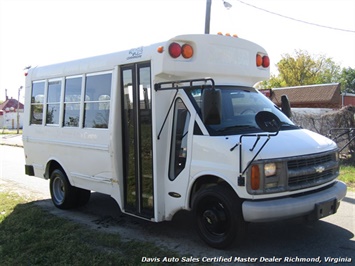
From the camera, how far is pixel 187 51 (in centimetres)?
523

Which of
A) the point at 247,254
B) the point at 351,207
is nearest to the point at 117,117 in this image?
the point at 247,254

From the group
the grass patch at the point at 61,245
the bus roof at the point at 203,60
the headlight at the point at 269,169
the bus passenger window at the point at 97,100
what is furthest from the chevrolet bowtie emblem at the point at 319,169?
the bus passenger window at the point at 97,100

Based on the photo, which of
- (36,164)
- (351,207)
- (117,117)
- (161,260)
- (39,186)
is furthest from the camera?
(39,186)

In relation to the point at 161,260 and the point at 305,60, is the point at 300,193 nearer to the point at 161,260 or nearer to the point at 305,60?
the point at 161,260

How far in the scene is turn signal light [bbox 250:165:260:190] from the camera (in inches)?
170

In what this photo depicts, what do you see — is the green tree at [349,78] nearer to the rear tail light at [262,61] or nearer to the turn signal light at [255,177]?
the rear tail light at [262,61]

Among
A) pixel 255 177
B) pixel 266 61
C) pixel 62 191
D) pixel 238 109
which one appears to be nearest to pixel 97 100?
pixel 62 191

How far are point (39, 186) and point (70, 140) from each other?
389 centimetres

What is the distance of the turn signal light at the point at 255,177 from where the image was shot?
14.1 ft

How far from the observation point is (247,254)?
182 inches

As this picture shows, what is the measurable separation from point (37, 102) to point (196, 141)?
172 inches

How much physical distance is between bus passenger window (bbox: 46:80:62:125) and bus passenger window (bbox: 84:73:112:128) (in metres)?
1.01

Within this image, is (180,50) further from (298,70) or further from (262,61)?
(298,70)

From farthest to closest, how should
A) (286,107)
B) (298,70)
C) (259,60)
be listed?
(298,70)
(286,107)
(259,60)
